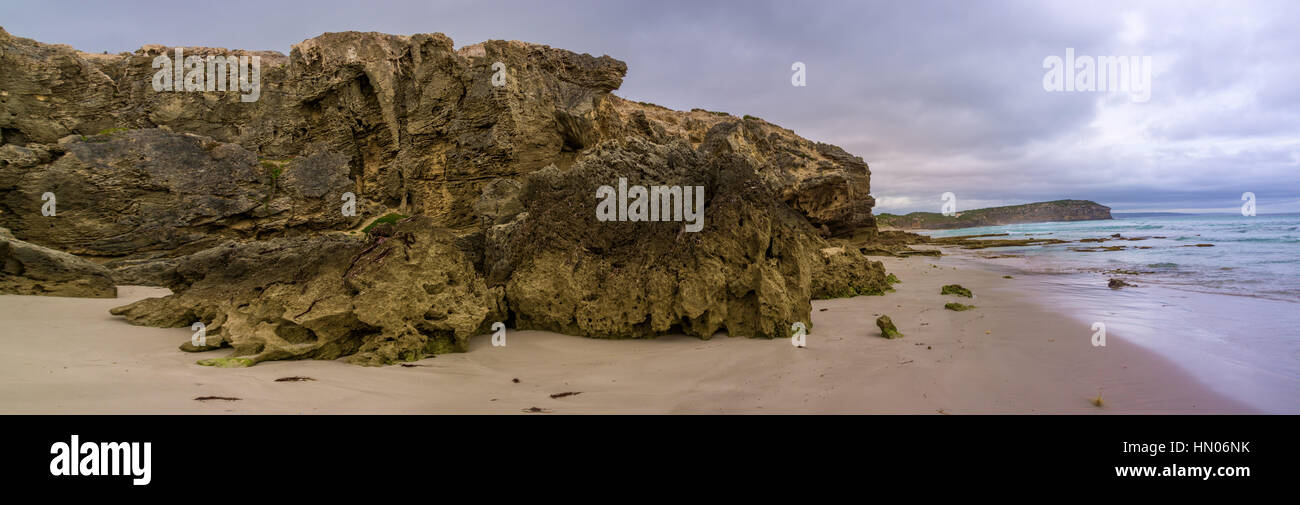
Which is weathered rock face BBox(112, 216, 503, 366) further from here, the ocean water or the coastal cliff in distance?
the coastal cliff in distance

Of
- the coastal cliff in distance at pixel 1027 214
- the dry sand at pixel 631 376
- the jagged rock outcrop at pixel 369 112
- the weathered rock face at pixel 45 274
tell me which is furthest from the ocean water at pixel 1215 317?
the coastal cliff in distance at pixel 1027 214

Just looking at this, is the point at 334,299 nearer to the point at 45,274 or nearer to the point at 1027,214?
the point at 45,274

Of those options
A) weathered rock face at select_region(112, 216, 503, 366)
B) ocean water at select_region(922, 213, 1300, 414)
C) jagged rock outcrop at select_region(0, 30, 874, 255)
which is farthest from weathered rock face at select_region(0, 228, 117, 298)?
ocean water at select_region(922, 213, 1300, 414)

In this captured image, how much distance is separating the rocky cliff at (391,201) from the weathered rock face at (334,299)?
0.03 m

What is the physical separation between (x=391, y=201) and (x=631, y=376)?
43.2 feet

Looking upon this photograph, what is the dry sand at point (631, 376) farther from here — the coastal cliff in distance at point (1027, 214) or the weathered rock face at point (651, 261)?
the coastal cliff in distance at point (1027, 214)

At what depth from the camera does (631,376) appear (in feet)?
14.0

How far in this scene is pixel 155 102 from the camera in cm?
1633

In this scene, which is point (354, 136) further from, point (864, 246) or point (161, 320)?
point (864, 246)

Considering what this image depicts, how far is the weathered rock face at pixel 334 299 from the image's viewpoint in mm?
4867

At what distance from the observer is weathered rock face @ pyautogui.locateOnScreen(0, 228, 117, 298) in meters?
7.25

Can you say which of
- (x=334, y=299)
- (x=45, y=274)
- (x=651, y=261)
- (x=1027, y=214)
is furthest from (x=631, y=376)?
(x=1027, y=214)

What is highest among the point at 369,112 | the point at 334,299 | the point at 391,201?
the point at 369,112

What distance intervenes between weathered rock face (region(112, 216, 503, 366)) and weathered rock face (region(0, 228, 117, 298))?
2942mm
